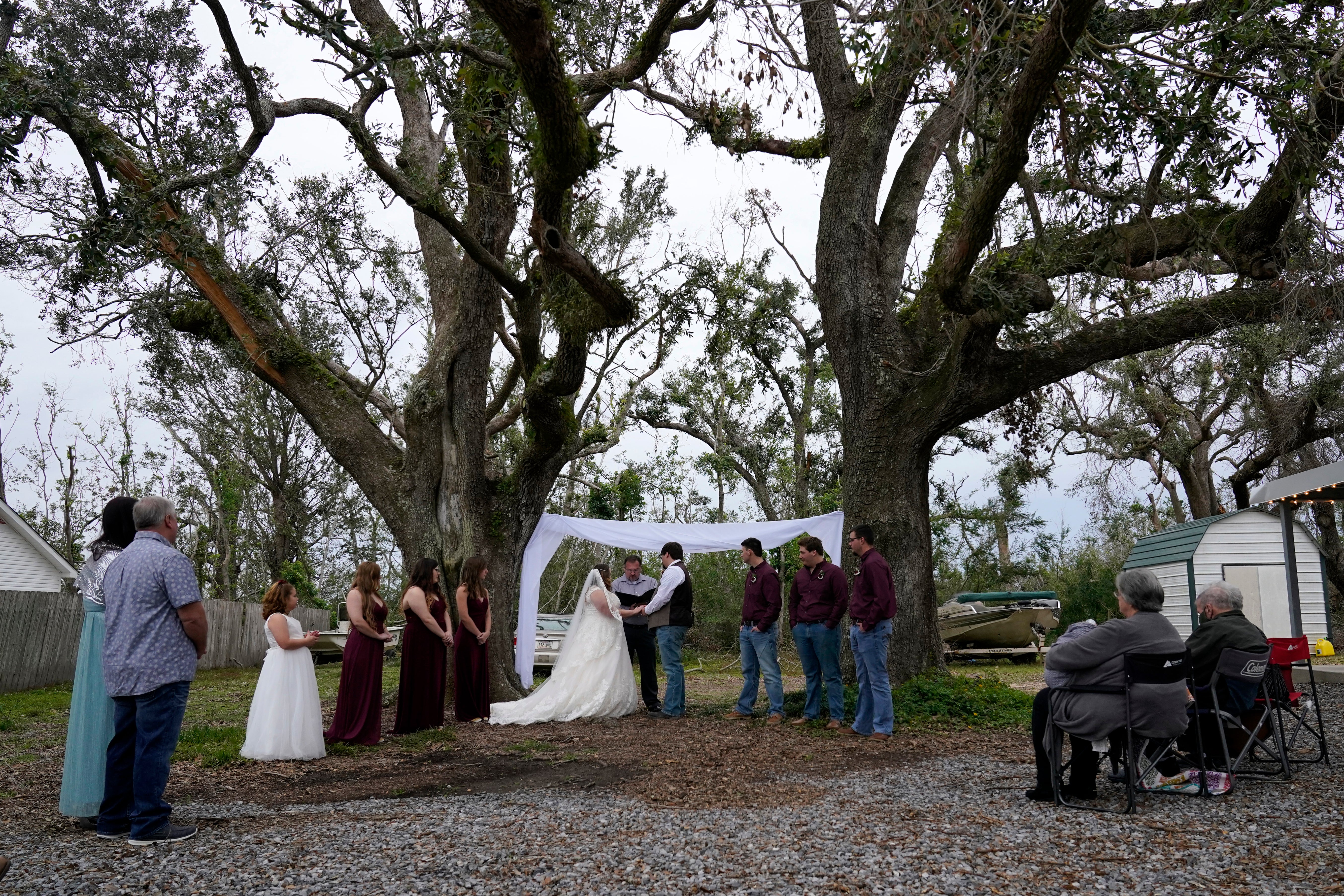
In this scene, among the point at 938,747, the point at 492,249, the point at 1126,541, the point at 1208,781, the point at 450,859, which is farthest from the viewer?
the point at 1126,541

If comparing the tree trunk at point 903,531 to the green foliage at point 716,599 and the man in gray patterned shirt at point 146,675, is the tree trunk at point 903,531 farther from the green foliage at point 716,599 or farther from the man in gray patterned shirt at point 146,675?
A: the green foliage at point 716,599

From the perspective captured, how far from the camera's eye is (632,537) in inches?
511

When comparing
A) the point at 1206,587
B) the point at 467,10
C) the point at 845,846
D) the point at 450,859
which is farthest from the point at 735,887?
the point at 467,10

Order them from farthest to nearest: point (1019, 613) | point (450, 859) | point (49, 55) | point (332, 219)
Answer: point (1019, 613) < point (332, 219) < point (49, 55) < point (450, 859)

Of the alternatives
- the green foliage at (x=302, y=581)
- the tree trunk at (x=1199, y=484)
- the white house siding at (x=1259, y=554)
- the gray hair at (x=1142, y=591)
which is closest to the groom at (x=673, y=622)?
the gray hair at (x=1142, y=591)

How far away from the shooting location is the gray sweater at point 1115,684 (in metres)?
5.24

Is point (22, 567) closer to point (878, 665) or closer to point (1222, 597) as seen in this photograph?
point (878, 665)

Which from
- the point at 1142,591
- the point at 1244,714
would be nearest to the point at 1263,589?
the point at 1244,714

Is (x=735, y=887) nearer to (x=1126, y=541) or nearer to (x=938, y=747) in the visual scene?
(x=938, y=747)

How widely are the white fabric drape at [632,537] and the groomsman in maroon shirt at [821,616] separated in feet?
8.55

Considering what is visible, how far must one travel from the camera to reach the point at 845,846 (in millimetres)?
4453

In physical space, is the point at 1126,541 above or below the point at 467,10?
below

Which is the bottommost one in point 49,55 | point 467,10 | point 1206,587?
point 1206,587

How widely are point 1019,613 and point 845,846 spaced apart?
1692 centimetres
